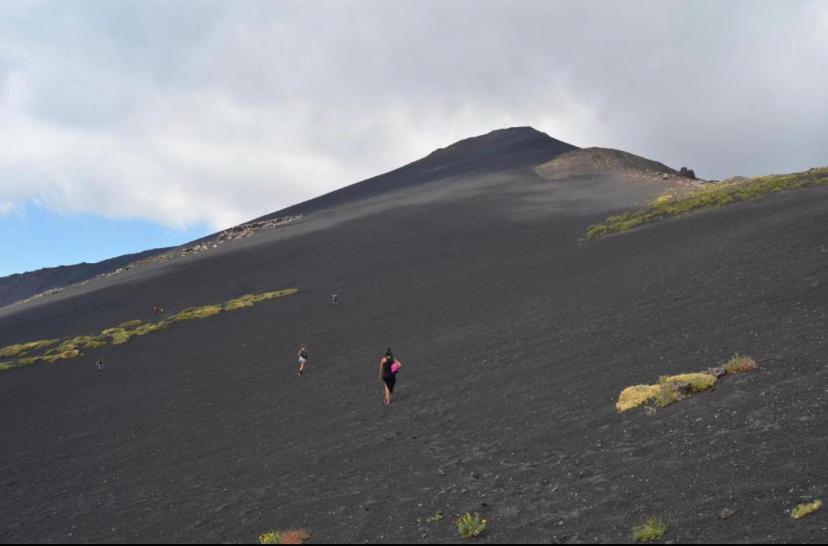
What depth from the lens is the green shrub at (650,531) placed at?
27.4 ft

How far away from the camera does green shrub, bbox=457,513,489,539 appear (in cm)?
955

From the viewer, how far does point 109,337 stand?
148 feet

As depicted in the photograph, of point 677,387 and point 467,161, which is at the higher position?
point 467,161

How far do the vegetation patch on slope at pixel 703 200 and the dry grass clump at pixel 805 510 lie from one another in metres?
41.7

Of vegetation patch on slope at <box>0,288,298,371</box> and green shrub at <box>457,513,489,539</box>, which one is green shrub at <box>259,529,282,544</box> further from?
vegetation patch on slope at <box>0,288,298,371</box>

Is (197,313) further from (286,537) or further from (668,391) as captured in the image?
(668,391)

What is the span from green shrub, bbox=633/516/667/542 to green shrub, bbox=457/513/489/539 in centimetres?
237

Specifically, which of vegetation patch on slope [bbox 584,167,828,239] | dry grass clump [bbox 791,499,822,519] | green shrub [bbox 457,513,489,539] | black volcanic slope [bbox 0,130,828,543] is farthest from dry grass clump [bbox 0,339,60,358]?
dry grass clump [bbox 791,499,822,519]

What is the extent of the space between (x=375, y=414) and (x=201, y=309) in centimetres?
3601

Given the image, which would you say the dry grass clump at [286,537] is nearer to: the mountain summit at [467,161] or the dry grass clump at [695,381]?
the dry grass clump at [695,381]

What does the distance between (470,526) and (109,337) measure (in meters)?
42.8

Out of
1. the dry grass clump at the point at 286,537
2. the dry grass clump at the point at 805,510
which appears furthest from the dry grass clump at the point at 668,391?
the dry grass clump at the point at 286,537

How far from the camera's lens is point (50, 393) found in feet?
101

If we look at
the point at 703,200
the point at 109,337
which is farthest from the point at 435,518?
the point at 703,200
